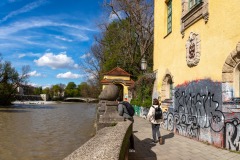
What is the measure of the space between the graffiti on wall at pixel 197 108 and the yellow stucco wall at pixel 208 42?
0.33 meters

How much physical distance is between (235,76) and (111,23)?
2771cm

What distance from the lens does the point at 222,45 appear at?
7.42 m

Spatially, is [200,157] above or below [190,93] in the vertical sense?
below

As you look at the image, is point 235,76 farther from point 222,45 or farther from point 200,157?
point 200,157

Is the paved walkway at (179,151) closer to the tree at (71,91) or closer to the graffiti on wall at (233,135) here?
the graffiti on wall at (233,135)

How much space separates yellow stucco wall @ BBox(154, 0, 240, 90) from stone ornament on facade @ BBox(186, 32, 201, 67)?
0.17m

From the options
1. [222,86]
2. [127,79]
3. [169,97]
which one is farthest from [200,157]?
[127,79]

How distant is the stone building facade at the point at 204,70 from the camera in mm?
6961

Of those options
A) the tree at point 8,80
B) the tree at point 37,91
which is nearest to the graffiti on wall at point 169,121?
the tree at point 8,80

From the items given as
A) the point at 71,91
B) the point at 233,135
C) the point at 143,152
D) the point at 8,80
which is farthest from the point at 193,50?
the point at 71,91

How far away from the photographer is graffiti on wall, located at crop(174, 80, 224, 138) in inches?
295

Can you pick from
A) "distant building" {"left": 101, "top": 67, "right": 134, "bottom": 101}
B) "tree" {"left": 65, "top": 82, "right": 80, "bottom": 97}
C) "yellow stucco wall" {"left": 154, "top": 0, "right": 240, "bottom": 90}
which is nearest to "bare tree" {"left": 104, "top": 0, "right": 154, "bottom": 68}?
"distant building" {"left": 101, "top": 67, "right": 134, "bottom": 101}

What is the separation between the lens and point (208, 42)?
8211mm

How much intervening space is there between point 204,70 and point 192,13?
2325 millimetres
